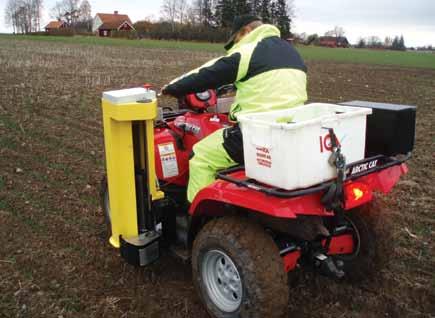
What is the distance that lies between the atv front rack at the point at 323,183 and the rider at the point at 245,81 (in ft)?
0.70

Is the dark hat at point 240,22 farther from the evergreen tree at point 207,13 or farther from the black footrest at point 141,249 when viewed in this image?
the evergreen tree at point 207,13

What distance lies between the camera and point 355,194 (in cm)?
272

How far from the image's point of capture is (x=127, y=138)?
3088mm

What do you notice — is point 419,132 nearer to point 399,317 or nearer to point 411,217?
point 411,217

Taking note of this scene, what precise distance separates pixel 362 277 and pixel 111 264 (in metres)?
1.97

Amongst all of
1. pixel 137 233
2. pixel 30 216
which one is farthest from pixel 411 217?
pixel 30 216

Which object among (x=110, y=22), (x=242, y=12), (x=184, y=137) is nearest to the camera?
(x=184, y=137)

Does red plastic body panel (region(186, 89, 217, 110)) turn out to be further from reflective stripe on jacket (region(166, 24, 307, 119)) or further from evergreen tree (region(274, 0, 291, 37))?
evergreen tree (region(274, 0, 291, 37))

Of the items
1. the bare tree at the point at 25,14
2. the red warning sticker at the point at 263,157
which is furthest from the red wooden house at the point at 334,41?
the red warning sticker at the point at 263,157

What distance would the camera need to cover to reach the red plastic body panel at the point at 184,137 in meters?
3.55

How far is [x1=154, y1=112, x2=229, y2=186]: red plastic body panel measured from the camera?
3553 millimetres

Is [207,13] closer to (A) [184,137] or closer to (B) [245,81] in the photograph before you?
(A) [184,137]

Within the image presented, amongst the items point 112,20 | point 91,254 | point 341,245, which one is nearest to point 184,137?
point 91,254

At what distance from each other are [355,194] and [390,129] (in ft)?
1.59
